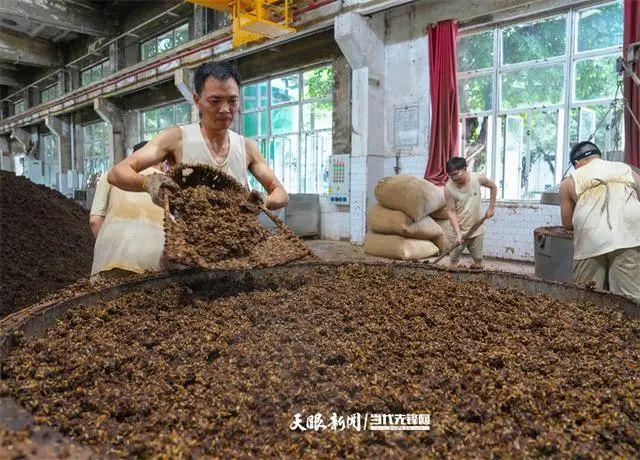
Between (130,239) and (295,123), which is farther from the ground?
(295,123)

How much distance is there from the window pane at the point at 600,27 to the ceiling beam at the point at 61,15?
32.4ft

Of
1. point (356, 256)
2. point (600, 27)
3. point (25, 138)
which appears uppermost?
point (25, 138)

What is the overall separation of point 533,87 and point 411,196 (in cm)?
206

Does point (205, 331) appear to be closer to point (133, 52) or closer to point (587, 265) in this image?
point (587, 265)

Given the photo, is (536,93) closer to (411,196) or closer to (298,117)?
(411,196)

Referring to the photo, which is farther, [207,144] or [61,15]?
[61,15]

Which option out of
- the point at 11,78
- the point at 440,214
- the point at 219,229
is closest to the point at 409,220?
the point at 440,214

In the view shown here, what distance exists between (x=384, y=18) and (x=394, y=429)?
6.80 m

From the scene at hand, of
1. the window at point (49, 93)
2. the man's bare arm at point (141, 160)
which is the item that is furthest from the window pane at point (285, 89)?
the window at point (49, 93)

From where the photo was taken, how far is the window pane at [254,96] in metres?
8.58

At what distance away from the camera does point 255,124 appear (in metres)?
8.84

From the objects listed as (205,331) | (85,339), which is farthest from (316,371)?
(85,339)

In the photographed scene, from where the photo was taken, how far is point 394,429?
78 cm

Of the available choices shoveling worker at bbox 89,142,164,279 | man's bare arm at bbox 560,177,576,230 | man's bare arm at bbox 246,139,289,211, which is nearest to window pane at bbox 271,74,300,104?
man's bare arm at bbox 560,177,576,230
